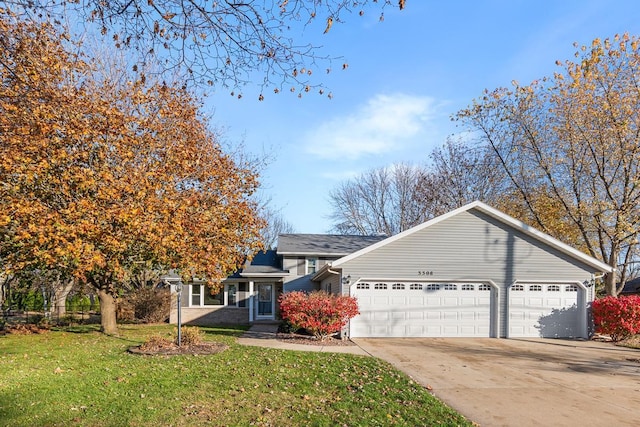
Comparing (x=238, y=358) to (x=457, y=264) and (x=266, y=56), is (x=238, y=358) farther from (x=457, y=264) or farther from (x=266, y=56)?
(x=457, y=264)

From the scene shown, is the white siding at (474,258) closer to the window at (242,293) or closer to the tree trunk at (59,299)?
the window at (242,293)

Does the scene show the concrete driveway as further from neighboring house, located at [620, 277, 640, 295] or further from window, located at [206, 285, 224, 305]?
neighboring house, located at [620, 277, 640, 295]

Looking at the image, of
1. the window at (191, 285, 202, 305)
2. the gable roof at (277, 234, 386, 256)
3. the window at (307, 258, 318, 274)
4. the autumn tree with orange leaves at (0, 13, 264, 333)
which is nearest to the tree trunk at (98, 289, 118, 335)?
the autumn tree with orange leaves at (0, 13, 264, 333)

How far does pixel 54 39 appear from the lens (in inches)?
517

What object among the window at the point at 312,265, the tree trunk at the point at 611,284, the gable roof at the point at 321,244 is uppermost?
the gable roof at the point at 321,244

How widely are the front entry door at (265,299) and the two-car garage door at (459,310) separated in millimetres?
8775

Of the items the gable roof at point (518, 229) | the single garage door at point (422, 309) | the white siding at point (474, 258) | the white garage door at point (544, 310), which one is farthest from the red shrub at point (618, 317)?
the single garage door at point (422, 309)

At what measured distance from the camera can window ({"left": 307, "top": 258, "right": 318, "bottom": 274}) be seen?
24.4m

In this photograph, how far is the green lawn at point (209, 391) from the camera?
20.2 ft

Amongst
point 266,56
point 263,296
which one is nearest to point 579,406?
point 266,56

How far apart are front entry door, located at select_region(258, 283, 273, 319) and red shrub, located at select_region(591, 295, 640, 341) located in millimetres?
14599

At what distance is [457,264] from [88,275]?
12712mm

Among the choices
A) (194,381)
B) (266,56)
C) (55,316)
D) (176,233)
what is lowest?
(55,316)

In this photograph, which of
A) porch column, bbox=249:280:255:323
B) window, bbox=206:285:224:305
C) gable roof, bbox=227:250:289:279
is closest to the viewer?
gable roof, bbox=227:250:289:279
